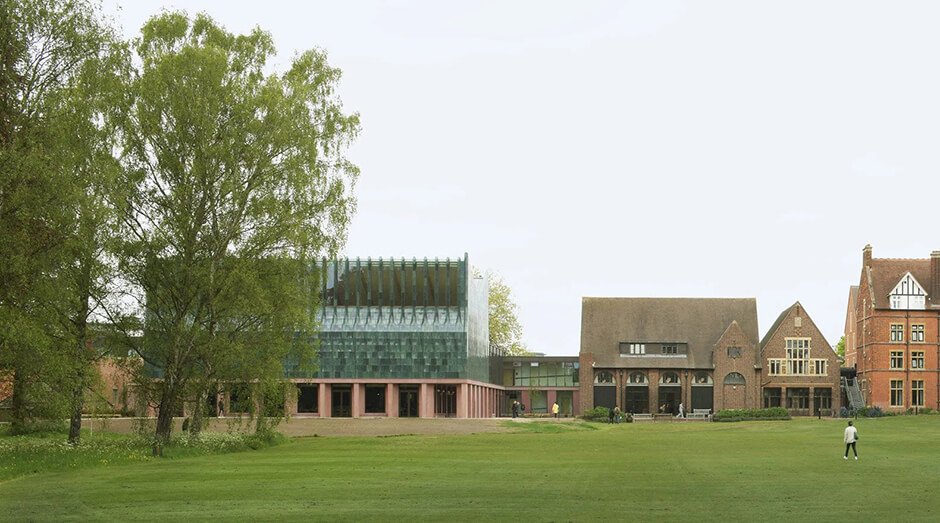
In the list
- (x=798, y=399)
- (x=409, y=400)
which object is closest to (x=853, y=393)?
(x=798, y=399)

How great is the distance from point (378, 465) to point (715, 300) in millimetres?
83688

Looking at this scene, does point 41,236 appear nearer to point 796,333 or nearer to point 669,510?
point 669,510

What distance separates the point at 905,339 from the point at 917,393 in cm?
472

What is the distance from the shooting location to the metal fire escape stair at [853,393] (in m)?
108

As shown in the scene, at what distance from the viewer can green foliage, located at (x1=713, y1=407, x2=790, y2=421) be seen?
95.8 m

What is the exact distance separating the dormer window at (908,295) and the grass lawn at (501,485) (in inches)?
2289

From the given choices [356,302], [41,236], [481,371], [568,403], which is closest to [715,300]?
[568,403]

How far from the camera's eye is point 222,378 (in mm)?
46625

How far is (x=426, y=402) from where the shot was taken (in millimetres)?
95938

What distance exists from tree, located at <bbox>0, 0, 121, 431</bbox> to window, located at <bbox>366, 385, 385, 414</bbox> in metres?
57.7

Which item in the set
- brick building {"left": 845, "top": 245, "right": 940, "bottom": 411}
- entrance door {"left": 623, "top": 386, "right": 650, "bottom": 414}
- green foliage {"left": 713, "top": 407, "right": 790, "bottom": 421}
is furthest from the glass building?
brick building {"left": 845, "top": 245, "right": 940, "bottom": 411}

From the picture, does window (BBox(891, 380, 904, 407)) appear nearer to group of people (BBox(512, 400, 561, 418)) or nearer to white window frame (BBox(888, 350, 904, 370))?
white window frame (BBox(888, 350, 904, 370))

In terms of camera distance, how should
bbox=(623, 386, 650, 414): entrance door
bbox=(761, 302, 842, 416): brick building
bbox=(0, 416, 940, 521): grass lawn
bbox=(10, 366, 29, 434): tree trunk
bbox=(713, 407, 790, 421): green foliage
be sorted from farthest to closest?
bbox=(623, 386, 650, 414): entrance door → bbox=(761, 302, 842, 416): brick building → bbox=(713, 407, 790, 421): green foliage → bbox=(10, 366, 29, 434): tree trunk → bbox=(0, 416, 940, 521): grass lawn

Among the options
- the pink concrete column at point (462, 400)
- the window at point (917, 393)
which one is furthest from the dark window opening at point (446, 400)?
the window at point (917, 393)
